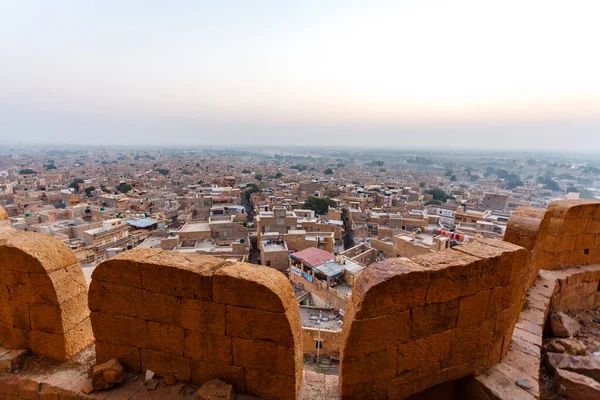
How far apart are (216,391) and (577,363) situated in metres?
4.70

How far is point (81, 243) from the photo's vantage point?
2252cm

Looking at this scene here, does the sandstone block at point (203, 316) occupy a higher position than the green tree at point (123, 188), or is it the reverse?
the sandstone block at point (203, 316)

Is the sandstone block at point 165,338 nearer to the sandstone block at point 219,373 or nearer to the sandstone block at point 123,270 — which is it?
the sandstone block at point 219,373

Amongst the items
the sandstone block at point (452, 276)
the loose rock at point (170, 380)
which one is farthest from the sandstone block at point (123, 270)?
the sandstone block at point (452, 276)

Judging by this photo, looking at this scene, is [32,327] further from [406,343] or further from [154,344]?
[406,343]

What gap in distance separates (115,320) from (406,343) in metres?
3.26

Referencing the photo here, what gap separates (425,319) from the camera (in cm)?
306

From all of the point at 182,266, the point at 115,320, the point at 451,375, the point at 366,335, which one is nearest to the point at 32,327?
the point at 115,320

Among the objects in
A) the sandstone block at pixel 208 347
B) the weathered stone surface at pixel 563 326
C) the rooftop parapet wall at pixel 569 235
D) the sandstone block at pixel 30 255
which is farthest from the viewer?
the rooftop parapet wall at pixel 569 235

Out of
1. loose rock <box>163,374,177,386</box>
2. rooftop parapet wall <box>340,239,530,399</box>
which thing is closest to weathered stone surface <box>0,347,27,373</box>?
loose rock <box>163,374,177,386</box>

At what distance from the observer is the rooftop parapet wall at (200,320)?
2.96 meters

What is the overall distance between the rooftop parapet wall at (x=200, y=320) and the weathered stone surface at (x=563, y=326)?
179 inches

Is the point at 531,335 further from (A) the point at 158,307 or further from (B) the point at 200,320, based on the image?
A: (A) the point at 158,307

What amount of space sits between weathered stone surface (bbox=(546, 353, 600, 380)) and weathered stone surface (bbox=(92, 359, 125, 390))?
5.50m
